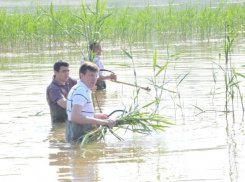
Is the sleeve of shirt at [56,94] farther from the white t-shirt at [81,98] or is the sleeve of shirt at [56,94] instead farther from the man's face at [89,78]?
the man's face at [89,78]

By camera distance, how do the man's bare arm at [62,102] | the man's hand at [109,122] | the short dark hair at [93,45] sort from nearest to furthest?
the man's hand at [109,122], the man's bare arm at [62,102], the short dark hair at [93,45]

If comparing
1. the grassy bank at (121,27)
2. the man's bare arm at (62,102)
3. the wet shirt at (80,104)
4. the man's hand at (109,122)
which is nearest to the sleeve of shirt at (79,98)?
the wet shirt at (80,104)

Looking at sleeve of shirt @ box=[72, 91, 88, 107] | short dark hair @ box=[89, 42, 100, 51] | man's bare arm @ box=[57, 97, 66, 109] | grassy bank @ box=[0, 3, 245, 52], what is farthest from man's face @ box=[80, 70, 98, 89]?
grassy bank @ box=[0, 3, 245, 52]

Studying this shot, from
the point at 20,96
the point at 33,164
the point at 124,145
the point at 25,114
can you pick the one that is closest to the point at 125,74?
the point at 20,96

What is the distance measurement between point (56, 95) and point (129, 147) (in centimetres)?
163

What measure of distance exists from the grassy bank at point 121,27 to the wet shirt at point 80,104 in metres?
10.8

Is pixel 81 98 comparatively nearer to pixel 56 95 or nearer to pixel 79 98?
pixel 79 98

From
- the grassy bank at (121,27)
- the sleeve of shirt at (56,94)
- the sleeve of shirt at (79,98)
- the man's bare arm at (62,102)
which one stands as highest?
the grassy bank at (121,27)

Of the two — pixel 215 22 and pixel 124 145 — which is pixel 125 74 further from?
pixel 215 22

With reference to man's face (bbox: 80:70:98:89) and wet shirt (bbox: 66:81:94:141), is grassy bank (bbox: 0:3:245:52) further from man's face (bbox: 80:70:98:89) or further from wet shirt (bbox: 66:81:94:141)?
man's face (bbox: 80:70:98:89)

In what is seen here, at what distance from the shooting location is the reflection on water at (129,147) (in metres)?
6.16

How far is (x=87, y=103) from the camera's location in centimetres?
728

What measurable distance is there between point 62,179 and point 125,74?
8035 millimetres

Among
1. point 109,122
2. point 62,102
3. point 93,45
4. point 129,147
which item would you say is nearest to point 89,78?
point 109,122
